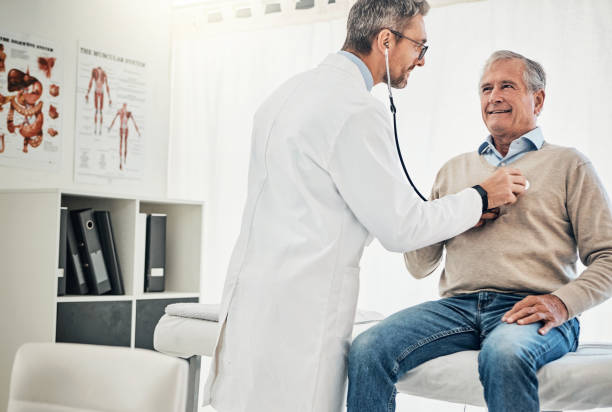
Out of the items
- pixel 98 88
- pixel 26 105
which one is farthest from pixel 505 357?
pixel 98 88

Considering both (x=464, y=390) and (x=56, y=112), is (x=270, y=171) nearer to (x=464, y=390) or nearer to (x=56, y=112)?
(x=464, y=390)

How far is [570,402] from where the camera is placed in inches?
49.0

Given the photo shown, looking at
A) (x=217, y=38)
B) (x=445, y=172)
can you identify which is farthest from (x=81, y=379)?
(x=217, y=38)

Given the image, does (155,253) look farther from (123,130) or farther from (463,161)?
(463,161)

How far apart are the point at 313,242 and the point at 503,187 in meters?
0.46

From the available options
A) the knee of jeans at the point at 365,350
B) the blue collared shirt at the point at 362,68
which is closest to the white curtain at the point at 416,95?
the blue collared shirt at the point at 362,68

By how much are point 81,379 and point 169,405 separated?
0.20 m

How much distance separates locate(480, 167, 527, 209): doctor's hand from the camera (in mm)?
1476

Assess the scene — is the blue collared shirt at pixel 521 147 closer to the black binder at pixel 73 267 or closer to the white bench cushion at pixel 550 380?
the white bench cushion at pixel 550 380

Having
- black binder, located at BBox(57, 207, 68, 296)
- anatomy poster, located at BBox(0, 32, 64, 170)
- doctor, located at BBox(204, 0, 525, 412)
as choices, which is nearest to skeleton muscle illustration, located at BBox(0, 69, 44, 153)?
anatomy poster, located at BBox(0, 32, 64, 170)

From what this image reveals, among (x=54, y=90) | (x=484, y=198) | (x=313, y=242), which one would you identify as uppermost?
(x=54, y=90)

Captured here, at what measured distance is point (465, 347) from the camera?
1475 mm

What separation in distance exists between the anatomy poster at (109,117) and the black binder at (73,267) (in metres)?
0.57

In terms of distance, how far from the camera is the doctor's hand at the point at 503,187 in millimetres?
1476
